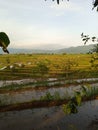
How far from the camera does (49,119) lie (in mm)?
16750

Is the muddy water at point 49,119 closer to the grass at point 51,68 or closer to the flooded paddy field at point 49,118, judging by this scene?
the flooded paddy field at point 49,118

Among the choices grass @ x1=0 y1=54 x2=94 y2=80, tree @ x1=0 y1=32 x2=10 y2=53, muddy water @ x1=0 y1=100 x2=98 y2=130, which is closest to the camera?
tree @ x1=0 y1=32 x2=10 y2=53

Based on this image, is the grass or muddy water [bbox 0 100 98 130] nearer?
muddy water [bbox 0 100 98 130]

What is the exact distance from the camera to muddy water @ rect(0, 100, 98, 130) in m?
15.0

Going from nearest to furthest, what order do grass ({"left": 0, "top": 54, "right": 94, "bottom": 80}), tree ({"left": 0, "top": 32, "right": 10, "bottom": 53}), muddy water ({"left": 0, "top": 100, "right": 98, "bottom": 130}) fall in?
Answer: 1. tree ({"left": 0, "top": 32, "right": 10, "bottom": 53})
2. muddy water ({"left": 0, "top": 100, "right": 98, "bottom": 130})
3. grass ({"left": 0, "top": 54, "right": 94, "bottom": 80})

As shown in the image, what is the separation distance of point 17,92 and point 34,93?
1522mm

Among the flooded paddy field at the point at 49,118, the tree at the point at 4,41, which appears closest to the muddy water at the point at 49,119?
the flooded paddy field at the point at 49,118

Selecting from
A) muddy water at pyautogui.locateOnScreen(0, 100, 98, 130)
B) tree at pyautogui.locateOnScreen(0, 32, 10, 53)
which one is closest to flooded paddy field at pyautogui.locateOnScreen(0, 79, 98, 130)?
muddy water at pyautogui.locateOnScreen(0, 100, 98, 130)

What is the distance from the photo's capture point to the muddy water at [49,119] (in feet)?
49.2

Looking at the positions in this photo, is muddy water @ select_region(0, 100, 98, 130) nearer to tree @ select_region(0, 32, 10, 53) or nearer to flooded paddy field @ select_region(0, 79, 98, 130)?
flooded paddy field @ select_region(0, 79, 98, 130)

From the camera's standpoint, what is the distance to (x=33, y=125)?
15352 millimetres

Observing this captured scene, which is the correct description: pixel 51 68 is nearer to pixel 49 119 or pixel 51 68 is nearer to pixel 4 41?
pixel 49 119

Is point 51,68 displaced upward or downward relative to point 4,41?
downward

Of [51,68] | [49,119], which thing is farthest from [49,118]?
[51,68]
